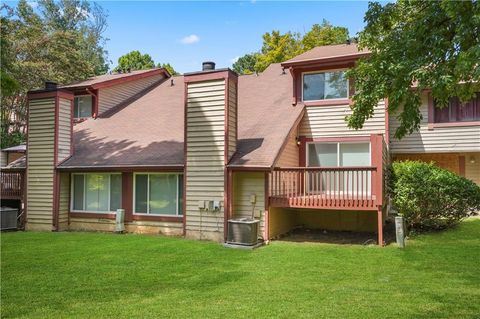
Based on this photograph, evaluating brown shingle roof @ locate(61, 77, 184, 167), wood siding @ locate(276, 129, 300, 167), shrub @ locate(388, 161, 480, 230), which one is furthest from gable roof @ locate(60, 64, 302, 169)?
shrub @ locate(388, 161, 480, 230)

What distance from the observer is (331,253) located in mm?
8359

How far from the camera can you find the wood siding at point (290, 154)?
36.1ft

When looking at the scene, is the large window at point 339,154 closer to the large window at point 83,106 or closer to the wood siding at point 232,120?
the wood siding at point 232,120

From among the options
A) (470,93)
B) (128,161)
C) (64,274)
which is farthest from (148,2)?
(470,93)

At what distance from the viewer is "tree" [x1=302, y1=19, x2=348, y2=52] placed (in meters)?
27.1

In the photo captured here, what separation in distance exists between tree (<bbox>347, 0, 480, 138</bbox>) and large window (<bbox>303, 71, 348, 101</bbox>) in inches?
196

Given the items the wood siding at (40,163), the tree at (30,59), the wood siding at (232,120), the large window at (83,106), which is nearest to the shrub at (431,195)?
the wood siding at (232,120)

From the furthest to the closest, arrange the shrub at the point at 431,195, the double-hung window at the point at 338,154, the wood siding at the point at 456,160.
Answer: the wood siding at the point at 456,160
the double-hung window at the point at 338,154
the shrub at the point at 431,195

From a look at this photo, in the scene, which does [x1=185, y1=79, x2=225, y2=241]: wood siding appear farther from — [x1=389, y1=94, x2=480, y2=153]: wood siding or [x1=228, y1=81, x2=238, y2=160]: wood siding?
[x1=389, y1=94, x2=480, y2=153]: wood siding

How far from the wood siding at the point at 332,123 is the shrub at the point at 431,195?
218 centimetres

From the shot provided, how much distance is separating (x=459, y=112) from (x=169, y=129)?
32.2 feet

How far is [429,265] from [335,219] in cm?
502

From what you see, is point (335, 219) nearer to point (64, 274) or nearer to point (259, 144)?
point (259, 144)

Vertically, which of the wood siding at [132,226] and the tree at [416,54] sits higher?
the tree at [416,54]
